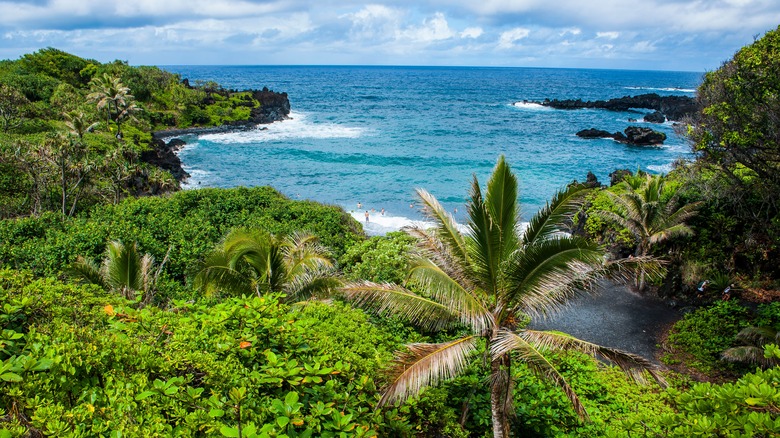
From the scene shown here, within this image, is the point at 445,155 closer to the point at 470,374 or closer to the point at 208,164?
the point at 208,164

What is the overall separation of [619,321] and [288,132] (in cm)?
5525

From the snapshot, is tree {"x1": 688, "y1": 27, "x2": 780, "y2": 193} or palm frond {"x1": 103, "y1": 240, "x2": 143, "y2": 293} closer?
palm frond {"x1": 103, "y1": 240, "x2": 143, "y2": 293}

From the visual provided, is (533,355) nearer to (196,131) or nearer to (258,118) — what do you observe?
(196,131)

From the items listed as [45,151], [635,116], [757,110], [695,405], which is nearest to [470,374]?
[695,405]

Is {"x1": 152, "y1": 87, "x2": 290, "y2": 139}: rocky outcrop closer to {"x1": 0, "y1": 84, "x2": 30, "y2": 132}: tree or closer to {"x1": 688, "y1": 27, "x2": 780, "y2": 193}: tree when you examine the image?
{"x1": 0, "y1": 84, "x2": 30, "y2": 132}: tree

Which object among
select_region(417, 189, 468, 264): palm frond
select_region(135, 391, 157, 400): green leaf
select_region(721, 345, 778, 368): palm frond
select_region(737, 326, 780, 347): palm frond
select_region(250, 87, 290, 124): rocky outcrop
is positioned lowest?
select_region(721, 345, 778, 368): palm frond

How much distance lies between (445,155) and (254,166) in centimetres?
2064

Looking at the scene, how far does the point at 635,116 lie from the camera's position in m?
81.6

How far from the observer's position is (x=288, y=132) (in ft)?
211

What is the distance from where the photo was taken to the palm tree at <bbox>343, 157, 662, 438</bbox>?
22.0ft

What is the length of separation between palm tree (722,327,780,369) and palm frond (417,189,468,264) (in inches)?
361

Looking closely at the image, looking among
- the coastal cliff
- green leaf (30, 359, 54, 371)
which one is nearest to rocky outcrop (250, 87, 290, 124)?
the coastal cliff

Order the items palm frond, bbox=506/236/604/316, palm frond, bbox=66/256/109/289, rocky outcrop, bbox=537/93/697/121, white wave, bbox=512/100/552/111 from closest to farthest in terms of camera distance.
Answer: palm frond, bbox=506/236/604/316 < palm frond, bbox=66/256/109/289 < rocky outcrop, bbox=537/93/697/121 < white wave, bbox=512/100/552/111

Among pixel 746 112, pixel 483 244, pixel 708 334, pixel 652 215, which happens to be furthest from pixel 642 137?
pixel 483 244
